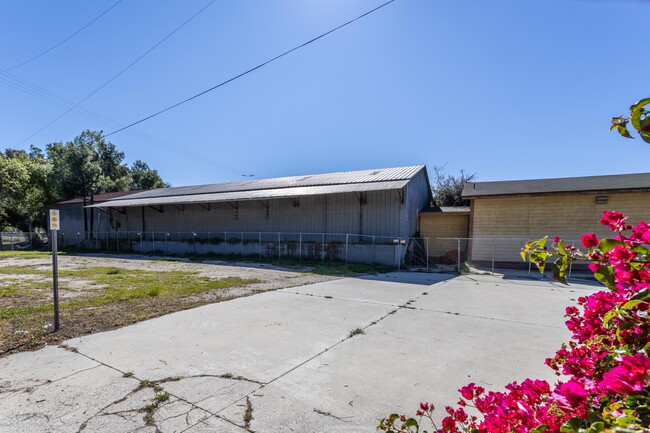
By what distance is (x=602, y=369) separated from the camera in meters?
1.33

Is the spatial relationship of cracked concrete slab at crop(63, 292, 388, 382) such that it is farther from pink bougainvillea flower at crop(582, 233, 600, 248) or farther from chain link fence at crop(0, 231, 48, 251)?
chain link fence at crop(0, 231, 48, 251)

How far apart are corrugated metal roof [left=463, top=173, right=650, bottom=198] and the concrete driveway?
9.51m

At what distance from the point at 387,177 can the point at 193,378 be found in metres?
15.3

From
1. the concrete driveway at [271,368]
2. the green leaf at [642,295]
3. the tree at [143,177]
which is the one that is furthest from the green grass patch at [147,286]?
the tree at [143,177]

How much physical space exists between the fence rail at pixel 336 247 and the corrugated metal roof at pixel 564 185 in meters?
2.26

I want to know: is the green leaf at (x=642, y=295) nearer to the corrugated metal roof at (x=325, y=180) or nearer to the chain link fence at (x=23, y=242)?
the corrugated metal roof at (x=325, y=180)

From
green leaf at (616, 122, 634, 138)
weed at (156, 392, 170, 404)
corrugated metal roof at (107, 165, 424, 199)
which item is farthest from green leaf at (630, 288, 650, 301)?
corrugated metal roof at (107, 165, 424, 199)

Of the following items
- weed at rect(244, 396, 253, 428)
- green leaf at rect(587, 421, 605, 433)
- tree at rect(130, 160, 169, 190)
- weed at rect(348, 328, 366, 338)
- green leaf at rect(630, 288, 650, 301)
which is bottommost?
weed at rect(348, 328, 366, 338)

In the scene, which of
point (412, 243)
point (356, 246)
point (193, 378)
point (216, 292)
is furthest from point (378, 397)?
point (412, 243)

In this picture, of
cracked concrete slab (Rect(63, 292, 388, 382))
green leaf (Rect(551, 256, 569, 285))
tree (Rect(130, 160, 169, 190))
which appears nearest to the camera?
green leaf (Rect(551, 256, 569, 285))

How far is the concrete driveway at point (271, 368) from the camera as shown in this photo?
2549mm

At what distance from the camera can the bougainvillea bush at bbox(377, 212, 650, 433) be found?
79 centimetres

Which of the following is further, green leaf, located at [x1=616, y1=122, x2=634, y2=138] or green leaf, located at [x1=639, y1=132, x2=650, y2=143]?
green leaf, located at [x1=616, y1=122, x2=634, y2=138]

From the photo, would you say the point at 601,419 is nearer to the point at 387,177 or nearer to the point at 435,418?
the point at 435,418
